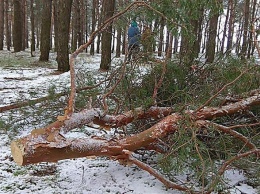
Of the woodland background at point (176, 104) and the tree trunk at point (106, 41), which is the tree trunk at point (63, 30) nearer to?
the tree trunk at point (106, 41)

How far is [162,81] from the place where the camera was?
12.9 ft

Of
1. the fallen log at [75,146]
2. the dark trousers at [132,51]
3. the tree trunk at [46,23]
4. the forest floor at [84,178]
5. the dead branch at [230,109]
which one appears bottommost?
the forest floor at [84,178]

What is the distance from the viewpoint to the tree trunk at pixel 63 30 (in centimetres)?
942

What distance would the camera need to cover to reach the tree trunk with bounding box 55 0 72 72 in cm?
942

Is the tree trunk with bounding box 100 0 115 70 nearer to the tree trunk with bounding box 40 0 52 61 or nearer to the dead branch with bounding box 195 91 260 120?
the tree trunk with bounding box 40 0 52 61

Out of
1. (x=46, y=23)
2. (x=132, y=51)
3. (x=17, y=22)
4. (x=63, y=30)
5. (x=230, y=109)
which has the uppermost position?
(x=17, y=22)

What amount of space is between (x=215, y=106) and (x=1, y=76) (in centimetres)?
723

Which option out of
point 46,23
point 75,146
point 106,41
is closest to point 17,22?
point 46,23

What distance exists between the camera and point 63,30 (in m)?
9.58

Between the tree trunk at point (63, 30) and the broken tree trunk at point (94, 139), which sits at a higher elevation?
the tree trunk at point (63, 30)

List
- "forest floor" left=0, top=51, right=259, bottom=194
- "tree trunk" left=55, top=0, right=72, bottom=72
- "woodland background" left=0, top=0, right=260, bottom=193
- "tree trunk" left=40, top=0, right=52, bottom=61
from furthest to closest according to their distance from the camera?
"tree trunk" left=40, top=0, right=52, bottom=61, "tree trunk" left=55, top=0, right=72, bottom=72, "forest floor" left=0, top=51, right=259, bottom=194, "woodland background" left=0, top=0, right=260, bottom=193

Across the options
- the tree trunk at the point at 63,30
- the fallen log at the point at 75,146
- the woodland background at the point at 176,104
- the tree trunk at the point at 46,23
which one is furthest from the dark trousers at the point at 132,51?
the tree trunk at the point at 46,23

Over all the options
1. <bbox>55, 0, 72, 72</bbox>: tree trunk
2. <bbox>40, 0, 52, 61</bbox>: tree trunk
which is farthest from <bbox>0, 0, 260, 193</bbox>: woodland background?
<bbox>40, 0, 52, 61</bbox>: tree trunk

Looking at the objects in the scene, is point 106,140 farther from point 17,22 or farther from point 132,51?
point 17,22
